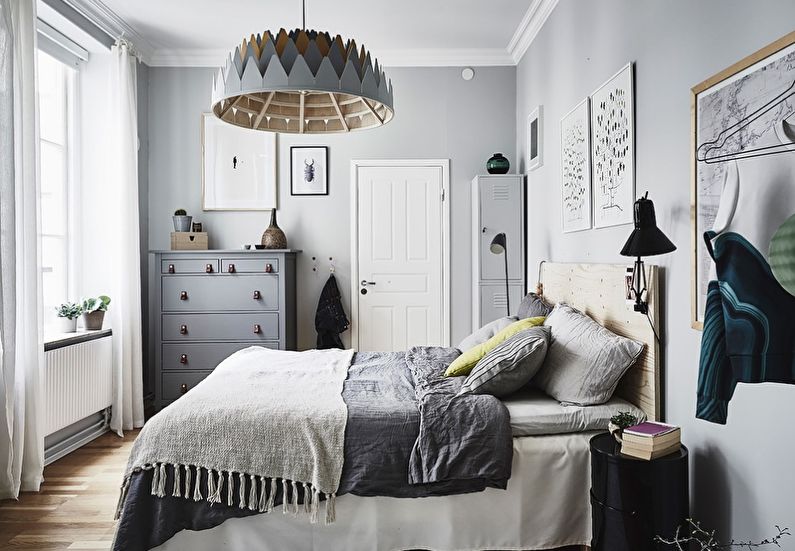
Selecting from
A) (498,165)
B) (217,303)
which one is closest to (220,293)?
(217,303)

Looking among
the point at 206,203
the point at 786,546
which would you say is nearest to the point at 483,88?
the point at 206,203

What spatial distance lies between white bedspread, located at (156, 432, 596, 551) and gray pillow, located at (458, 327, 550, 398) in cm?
26

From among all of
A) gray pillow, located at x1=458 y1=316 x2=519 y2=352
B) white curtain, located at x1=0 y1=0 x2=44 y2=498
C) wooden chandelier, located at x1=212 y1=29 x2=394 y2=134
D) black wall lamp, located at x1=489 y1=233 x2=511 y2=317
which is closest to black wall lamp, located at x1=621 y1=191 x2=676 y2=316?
wooden chandelier, located at x1=212 y1=29 x2=394 y2=134

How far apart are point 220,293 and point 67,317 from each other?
1.08 meters

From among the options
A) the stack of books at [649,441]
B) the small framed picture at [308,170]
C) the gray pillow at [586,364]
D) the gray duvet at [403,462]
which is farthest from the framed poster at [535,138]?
the stack of books at [649,441]

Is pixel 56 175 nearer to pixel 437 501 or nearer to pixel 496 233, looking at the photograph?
pixel 496 233

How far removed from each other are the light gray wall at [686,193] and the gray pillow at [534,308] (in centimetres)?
36

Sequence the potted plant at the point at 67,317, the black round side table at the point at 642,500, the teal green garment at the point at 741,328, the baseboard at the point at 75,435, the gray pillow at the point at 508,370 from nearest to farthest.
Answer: the teal green garment at the point at 741,328, the black round side table at the point at 642,500, the gray pillow at the point at 508,370, the baseboard at the point at 75,435, the potted plant at the point at 67,317

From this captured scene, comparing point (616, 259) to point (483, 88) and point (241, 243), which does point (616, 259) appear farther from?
point (241, 243)

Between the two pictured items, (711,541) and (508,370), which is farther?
(508,370)

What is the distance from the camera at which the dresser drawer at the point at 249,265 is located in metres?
4.91

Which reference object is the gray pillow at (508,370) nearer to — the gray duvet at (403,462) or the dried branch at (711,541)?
the gray duvet at (403,462)

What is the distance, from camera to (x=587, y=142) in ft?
11.5

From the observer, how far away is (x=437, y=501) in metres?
2.54
